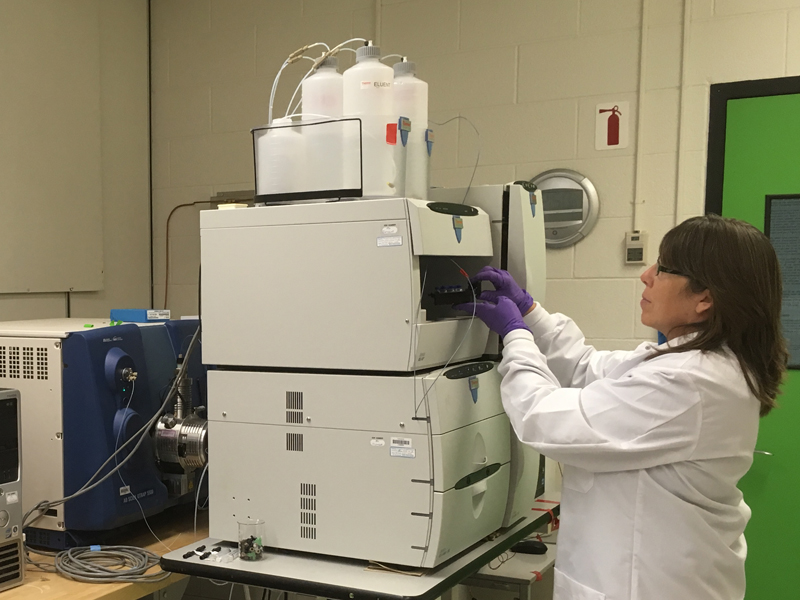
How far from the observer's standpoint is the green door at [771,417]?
2.42 m

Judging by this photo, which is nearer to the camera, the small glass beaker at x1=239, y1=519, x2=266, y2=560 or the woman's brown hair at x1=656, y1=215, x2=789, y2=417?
the woman's brown hair at x1=656, y1=215, x2=789, y2=417

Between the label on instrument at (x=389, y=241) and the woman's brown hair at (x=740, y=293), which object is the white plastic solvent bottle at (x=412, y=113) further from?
the woman's brown hair at (x=740, y=293)

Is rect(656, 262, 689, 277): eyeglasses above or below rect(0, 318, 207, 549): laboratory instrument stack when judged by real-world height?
above

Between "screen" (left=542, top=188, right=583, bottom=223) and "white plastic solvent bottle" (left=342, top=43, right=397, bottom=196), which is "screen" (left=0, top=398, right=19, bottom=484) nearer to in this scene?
"white plastic solvent bottle" (left=342, top=43, right=397, bottom=196)

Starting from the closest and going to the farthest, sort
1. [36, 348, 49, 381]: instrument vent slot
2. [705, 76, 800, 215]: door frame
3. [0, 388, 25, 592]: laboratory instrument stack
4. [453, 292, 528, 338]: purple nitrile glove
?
[0, 388, 25, 592]: laboratory instrument stack, [453, 292, 528, 338]: purple nitrile glove, [36, 348, 49, 381]: instrument vent slot, [705, 76, 800, 215]: door frame

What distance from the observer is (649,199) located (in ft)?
8.38

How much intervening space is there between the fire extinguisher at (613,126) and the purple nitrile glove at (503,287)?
1141 mm

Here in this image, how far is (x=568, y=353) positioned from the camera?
1.78 meters

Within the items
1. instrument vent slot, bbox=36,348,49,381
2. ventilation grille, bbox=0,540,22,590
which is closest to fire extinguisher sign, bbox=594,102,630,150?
instrument vent slot, bbox=36,348,49,381

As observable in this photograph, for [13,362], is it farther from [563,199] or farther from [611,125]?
[611,125]

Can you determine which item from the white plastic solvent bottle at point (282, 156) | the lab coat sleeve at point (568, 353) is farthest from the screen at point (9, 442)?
the lab coat sleeve at point (568, 353)

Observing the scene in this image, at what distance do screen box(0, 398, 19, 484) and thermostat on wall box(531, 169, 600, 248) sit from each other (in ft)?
5.88

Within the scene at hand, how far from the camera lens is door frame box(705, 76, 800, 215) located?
7.93 feet

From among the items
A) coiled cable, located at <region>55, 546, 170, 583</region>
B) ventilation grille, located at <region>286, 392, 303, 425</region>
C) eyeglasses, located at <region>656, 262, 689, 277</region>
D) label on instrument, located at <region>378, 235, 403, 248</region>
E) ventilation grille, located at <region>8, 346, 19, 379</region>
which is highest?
label on instrument, located at <region>378, 235, 403, 248</region>
